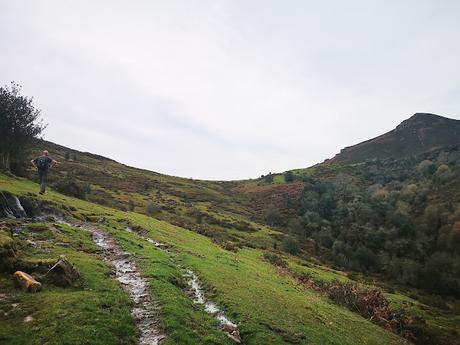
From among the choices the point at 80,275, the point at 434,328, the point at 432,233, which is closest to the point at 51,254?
the point at 80,275

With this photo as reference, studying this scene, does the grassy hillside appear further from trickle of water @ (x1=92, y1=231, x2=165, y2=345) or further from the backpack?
the backpack

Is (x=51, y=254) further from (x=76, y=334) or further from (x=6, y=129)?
(x=6, y=129)

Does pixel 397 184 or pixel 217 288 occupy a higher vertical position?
pixel 397 184

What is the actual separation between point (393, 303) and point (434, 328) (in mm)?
6732

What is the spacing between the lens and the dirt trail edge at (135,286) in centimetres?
1569

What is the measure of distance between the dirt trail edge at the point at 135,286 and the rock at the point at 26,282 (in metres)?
4.79

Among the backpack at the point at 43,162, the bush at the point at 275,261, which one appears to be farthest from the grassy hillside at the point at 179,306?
the bush at the point at 275,261

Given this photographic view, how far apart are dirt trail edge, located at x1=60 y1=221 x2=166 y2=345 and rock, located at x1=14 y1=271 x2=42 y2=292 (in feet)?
15.7

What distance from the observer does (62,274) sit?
18562 mm

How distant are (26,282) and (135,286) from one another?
6.41 m

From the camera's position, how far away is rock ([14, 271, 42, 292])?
1669 centimetres

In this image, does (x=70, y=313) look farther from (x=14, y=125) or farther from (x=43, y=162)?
(x=14, y=125)

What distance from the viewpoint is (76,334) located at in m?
13.6

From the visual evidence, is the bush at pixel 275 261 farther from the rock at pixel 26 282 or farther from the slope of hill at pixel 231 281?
the rock at pixel 26 282
